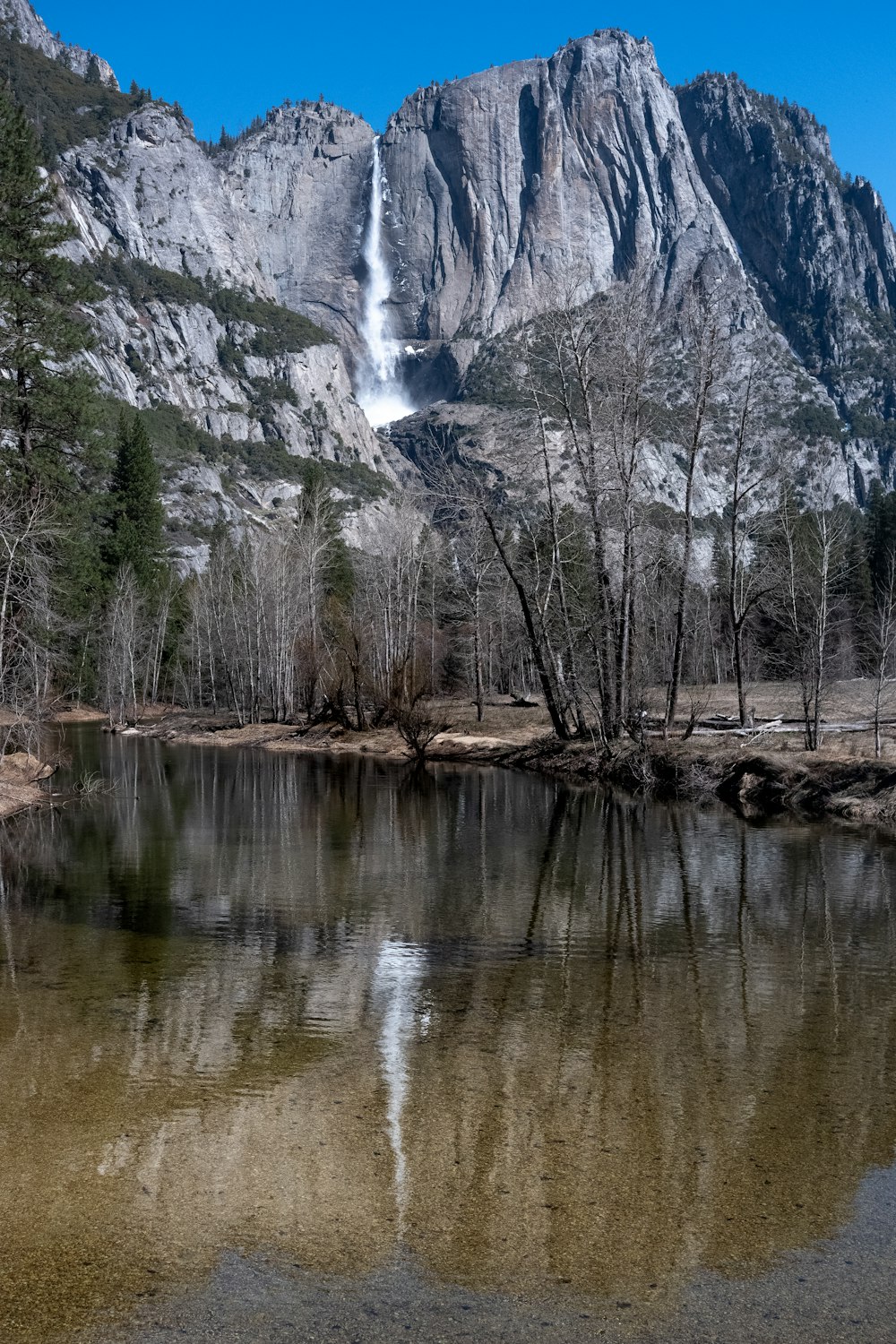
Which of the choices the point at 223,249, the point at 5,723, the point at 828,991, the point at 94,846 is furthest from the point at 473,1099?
the point at 223,249

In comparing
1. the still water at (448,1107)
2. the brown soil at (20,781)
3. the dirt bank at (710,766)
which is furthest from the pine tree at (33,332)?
the still water at (448,1107)

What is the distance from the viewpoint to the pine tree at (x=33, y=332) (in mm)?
30016

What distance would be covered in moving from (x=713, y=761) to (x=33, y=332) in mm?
22233

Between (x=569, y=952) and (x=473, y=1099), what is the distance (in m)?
4.15

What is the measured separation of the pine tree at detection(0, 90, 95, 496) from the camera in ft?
98.5

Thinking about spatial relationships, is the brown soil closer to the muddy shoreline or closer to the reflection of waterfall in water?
the muddy shoreline

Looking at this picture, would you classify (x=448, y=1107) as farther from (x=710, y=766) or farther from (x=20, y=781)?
(x=20, y=781)

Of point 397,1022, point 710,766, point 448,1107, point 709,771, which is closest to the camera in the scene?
point 448,1107

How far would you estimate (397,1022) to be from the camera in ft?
29.5

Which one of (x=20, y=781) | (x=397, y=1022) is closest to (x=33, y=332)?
(x=20, y=781)

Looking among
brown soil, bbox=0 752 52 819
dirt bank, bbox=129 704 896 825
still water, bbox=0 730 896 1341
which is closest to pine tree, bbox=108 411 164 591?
dirt bank, bbox=129 704 896 825

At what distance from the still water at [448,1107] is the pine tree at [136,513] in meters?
62.4

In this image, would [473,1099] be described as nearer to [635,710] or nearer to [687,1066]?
[687,1066]

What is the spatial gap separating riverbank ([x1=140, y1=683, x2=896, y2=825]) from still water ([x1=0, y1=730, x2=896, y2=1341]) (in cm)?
760
